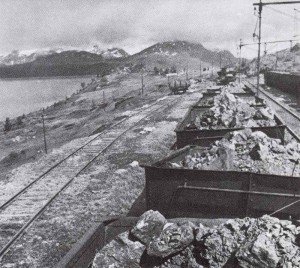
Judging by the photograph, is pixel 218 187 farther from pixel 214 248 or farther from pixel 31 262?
pixel 31 262

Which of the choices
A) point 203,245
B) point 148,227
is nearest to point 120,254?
point 148,227

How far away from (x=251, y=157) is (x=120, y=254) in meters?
3.78

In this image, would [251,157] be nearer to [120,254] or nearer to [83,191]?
[120,254]

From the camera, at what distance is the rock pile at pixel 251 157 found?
686cm

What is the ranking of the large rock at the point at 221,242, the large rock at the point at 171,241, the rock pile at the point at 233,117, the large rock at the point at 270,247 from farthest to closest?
the rock pile at the point at 233,117
the large rock at the point at 171,241
the large rock at the point at 221,242
the large rock at the point at 270,247

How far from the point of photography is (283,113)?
64.6 feet

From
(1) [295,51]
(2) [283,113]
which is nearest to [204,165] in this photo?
(2) [283,113]

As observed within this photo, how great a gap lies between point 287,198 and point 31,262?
4804mm

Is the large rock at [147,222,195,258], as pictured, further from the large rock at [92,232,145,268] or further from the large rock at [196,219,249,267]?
the large rock at [92,232,145,268]

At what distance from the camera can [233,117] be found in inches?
420

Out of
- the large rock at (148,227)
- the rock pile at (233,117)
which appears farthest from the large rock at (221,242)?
the rock pile at (233,117)

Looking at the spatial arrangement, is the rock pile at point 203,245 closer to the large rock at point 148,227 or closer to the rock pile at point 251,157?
the large rock at point 148,227

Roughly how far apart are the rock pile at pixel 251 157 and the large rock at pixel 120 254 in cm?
266

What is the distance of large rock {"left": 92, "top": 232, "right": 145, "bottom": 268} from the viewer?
446 cm
